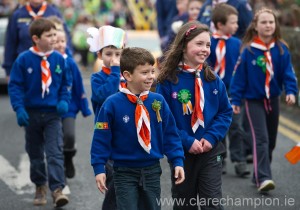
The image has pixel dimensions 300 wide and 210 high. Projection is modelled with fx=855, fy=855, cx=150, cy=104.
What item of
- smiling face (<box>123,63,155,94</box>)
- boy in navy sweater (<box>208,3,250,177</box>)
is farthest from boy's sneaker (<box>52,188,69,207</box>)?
smiling face (<box>123,63,155,94</box>)

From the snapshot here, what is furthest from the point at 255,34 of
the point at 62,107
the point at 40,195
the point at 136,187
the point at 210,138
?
the point at 136,187

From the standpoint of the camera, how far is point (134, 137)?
6289 mm

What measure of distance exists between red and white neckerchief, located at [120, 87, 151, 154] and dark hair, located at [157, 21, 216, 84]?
2.17 ft

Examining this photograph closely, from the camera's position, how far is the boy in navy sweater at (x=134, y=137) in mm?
6227

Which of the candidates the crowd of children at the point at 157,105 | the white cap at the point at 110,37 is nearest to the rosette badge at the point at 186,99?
the crowd of children at the point at 157,105

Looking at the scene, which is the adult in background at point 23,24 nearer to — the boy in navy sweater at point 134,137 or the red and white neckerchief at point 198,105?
the red and white neckerchief at point 198,105

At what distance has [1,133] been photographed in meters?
13.0

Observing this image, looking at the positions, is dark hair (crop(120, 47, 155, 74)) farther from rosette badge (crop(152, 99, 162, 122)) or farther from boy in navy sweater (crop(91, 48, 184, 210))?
rosette badge (crop(152, 99, 162, 122))

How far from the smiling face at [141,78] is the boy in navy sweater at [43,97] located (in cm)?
222

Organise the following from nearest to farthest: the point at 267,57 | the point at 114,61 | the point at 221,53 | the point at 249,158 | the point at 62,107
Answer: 1. the point at 114,61
2. the point at 62,107
3. the point at 267,57
4. the point at 221,53
5. the point at 249,158

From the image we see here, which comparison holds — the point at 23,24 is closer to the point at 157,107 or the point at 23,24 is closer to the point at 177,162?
the point at 157,107

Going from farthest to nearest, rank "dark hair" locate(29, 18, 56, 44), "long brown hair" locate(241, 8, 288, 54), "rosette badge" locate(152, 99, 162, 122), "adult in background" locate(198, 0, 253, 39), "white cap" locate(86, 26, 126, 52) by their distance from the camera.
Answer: "adult in background" locate(198, 0, 253, 39) → "long brown hair" locate(241, 8, 288, 54) → "dark hair" locate(29, 18, 56, 44) → "white cap" locate(86, 26, 126, 52) → "rosette badge" locate(152, 99, 162, 122)

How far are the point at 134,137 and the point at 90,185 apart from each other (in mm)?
3307

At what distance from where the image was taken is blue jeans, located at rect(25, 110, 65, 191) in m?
8.39
